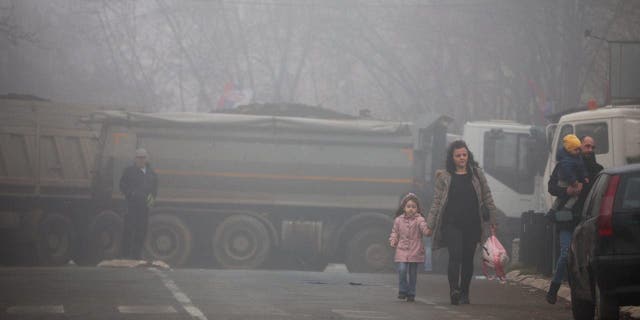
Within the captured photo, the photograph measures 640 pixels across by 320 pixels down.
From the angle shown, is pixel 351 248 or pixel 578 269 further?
pixel 351 248

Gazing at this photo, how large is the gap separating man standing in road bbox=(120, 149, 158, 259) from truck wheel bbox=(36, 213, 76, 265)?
2.79m

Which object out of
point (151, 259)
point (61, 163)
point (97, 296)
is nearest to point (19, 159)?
point (61, 163)

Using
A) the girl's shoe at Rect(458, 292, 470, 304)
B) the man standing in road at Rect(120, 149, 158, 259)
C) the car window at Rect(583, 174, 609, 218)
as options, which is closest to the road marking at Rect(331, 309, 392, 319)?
the girl's shoe at Rect(458, 292, 470, 304)

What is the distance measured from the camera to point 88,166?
27.6 meters

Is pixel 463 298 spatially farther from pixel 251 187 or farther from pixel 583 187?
pixel 251 187

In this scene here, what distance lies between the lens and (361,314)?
12625 millimetres

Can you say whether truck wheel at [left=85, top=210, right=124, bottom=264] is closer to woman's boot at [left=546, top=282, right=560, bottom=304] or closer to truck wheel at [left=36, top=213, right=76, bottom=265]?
truck wheel at [left=36, top=213, right=76, bottom=265]

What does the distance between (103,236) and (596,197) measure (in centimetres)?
1631

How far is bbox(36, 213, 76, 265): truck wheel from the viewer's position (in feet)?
86.8

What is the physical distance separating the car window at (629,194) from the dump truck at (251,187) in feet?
51.5

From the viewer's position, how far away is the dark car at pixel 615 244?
10.5m

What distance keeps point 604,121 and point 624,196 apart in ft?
36.2

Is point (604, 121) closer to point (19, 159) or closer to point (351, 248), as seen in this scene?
point (351, 248)

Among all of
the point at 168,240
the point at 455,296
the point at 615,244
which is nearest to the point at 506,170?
the point at 168,240
